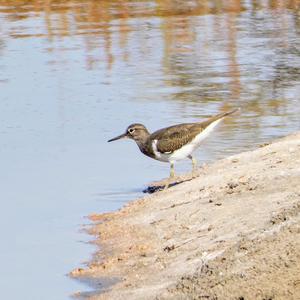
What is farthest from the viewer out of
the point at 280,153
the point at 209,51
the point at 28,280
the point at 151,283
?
the point at 209,51

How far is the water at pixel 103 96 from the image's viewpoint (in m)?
10.8

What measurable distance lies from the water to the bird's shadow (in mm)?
179

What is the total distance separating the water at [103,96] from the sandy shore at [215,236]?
362 millimetres

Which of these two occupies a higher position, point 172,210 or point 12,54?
point 172,210

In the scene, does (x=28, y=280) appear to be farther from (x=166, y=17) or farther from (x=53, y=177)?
(x=166, y=17)

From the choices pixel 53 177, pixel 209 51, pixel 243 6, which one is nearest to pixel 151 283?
pixel 53 177

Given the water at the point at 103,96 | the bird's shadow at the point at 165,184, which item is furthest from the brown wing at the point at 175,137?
the water at the point at 103,96

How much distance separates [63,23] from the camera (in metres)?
25.0

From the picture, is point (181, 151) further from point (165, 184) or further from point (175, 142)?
point (165, 184)

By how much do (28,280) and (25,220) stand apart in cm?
191

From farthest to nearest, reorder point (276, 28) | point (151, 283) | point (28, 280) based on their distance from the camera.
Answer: point (276, 28)
point (28, 280)
point (151, 283)

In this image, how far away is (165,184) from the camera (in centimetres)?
1209

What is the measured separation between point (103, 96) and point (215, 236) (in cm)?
818

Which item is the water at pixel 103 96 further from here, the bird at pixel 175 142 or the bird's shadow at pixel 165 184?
the bird at pixel 175 142
